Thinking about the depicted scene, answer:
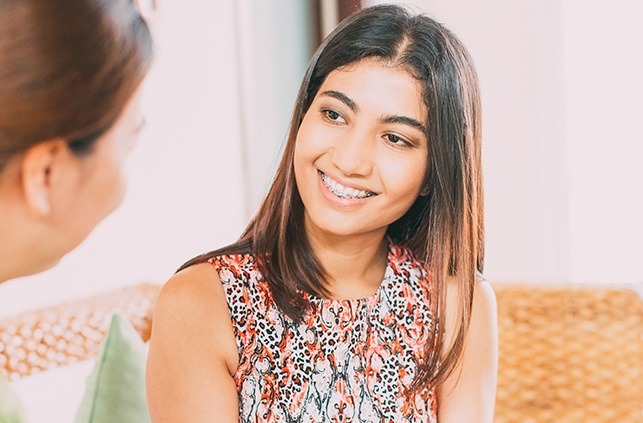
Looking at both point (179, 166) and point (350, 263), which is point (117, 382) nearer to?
point (350, 263)

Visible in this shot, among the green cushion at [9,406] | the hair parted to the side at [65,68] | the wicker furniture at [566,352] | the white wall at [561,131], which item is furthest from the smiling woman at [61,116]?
the white wall at [561,131]

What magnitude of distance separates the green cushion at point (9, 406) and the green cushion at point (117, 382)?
0.53ft

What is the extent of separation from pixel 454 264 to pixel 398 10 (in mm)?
348

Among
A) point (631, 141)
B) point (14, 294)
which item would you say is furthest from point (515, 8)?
point (14, 294)

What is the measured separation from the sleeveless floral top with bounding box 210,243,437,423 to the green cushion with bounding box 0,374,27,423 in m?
0.30

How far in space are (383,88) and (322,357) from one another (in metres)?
0.35

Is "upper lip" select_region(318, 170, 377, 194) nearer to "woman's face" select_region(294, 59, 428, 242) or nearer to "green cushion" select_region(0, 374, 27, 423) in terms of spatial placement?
"woman's face" select_region(294, 59, 428, 242)

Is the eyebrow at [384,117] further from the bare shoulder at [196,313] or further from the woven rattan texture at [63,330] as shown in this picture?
the woven rattan texture at [63,330]

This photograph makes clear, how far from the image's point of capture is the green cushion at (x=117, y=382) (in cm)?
113

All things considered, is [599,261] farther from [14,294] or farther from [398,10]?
[14,294]

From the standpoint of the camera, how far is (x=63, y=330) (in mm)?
1475

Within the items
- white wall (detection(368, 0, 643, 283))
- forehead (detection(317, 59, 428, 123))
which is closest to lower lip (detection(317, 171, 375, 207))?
forehead (detection(317, 59, 428, 123))

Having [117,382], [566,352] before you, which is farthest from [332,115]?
[566,352]

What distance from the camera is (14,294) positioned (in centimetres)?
149
